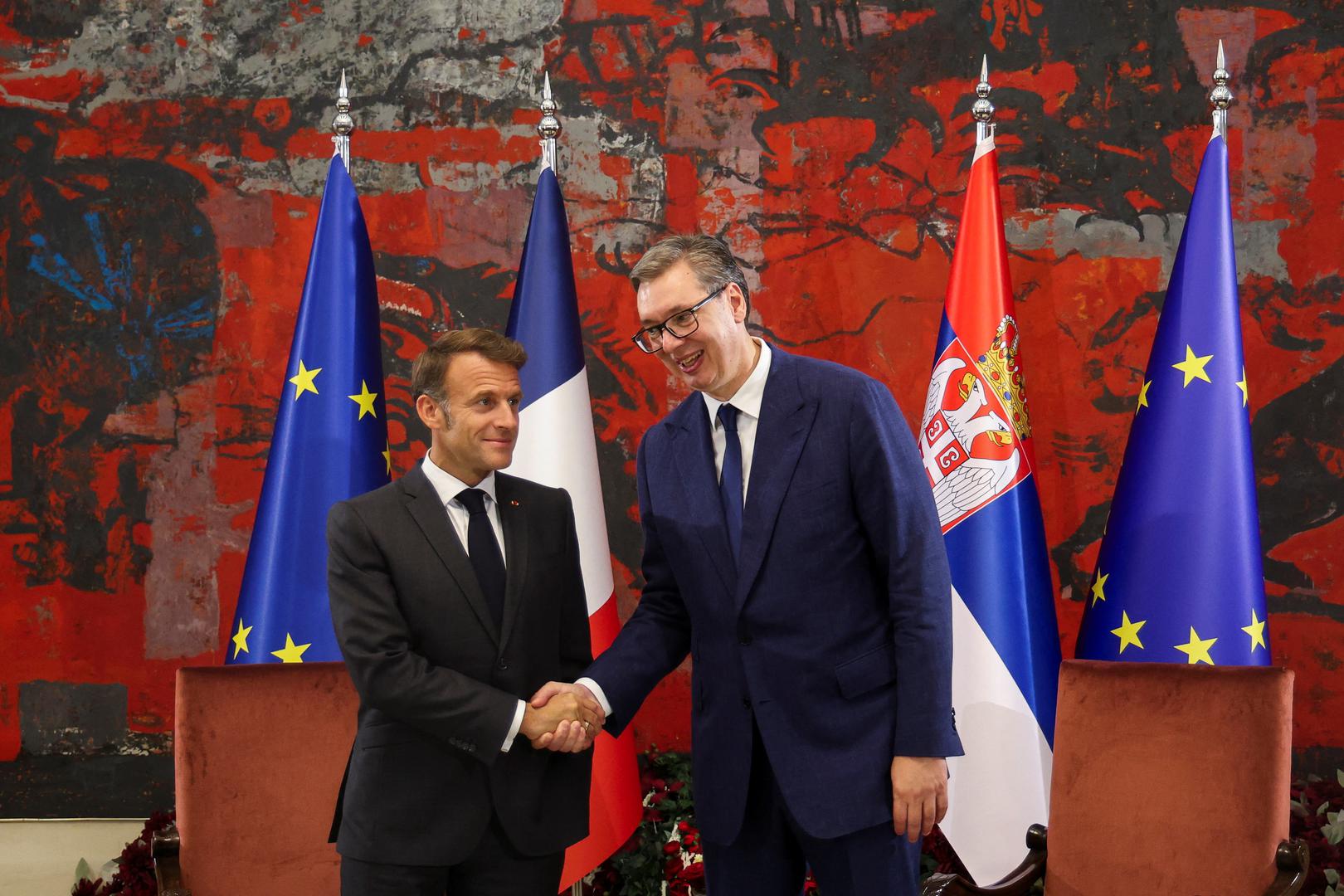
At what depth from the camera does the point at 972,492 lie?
307 cm

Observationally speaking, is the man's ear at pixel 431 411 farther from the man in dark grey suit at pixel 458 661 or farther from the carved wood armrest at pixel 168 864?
the carved wood armrest at pixel 168 864

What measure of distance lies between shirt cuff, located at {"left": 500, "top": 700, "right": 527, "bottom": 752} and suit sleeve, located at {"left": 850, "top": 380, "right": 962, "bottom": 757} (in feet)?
2.10

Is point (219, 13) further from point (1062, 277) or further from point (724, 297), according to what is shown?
point (1062, 277)

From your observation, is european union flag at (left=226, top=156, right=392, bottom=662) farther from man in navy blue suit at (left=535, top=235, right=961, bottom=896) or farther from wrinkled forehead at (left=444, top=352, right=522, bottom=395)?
man in navy blue suit at (left=535, top=235, right=961, bottom=896)

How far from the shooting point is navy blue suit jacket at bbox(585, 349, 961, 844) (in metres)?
1.87

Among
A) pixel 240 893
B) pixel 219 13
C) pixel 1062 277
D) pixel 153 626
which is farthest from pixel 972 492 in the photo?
pixel 219 13

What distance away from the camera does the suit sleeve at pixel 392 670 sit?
6.14 feet

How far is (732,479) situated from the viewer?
80.2 inches

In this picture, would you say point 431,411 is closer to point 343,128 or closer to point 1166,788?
point 343,128

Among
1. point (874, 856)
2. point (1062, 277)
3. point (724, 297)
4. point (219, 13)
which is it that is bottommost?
point (874, 856)

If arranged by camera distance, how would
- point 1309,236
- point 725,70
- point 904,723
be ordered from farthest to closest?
point 725,70
point 1309,236
point 904,723

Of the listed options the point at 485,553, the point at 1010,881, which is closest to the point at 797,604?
the point at 485,553

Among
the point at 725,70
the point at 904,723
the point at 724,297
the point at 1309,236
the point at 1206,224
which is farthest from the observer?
the point at 725,70

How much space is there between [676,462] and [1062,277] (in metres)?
1.90
